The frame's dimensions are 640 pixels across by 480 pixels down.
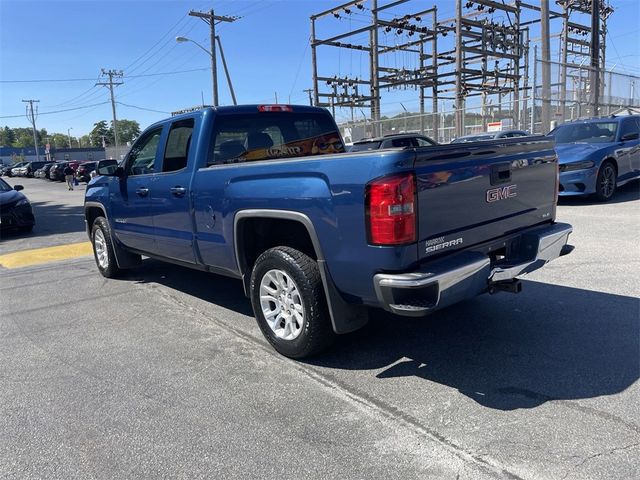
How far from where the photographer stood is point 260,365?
13.4 ft

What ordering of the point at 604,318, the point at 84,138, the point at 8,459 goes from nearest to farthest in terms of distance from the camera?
the point at 8,459 → the point at 604,318 → the point at 84,138

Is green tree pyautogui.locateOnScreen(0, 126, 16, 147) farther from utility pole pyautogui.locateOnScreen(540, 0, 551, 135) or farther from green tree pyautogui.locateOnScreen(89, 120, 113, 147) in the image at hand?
utility pole pyautogui.locateOnScreen(540, 0, 551, 135)

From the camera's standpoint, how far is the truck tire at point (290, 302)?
3.79 m

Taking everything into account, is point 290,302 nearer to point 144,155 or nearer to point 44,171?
point 144,155

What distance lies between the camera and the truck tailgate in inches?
132

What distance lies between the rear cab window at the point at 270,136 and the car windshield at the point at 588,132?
7.77 metres

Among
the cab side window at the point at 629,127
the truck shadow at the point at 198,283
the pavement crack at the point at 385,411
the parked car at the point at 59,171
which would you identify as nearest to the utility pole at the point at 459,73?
the cab side window at the point at 629,127

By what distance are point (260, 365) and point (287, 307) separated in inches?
19.5

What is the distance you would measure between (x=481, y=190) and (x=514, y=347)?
4.23 ft

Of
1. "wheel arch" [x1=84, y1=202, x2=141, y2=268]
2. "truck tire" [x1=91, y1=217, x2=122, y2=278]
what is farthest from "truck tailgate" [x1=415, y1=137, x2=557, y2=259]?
"truck tire" [x1=91, y1=217, x2=122, y2=278]

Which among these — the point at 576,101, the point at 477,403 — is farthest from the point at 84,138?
the point at 477,403

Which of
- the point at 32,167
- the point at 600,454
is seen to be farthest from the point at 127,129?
the point at 600,454

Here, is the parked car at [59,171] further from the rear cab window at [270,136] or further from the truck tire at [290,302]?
the truck tire at [290,302]

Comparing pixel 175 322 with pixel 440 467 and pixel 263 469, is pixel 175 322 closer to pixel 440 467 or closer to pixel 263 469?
pixel 263 469
